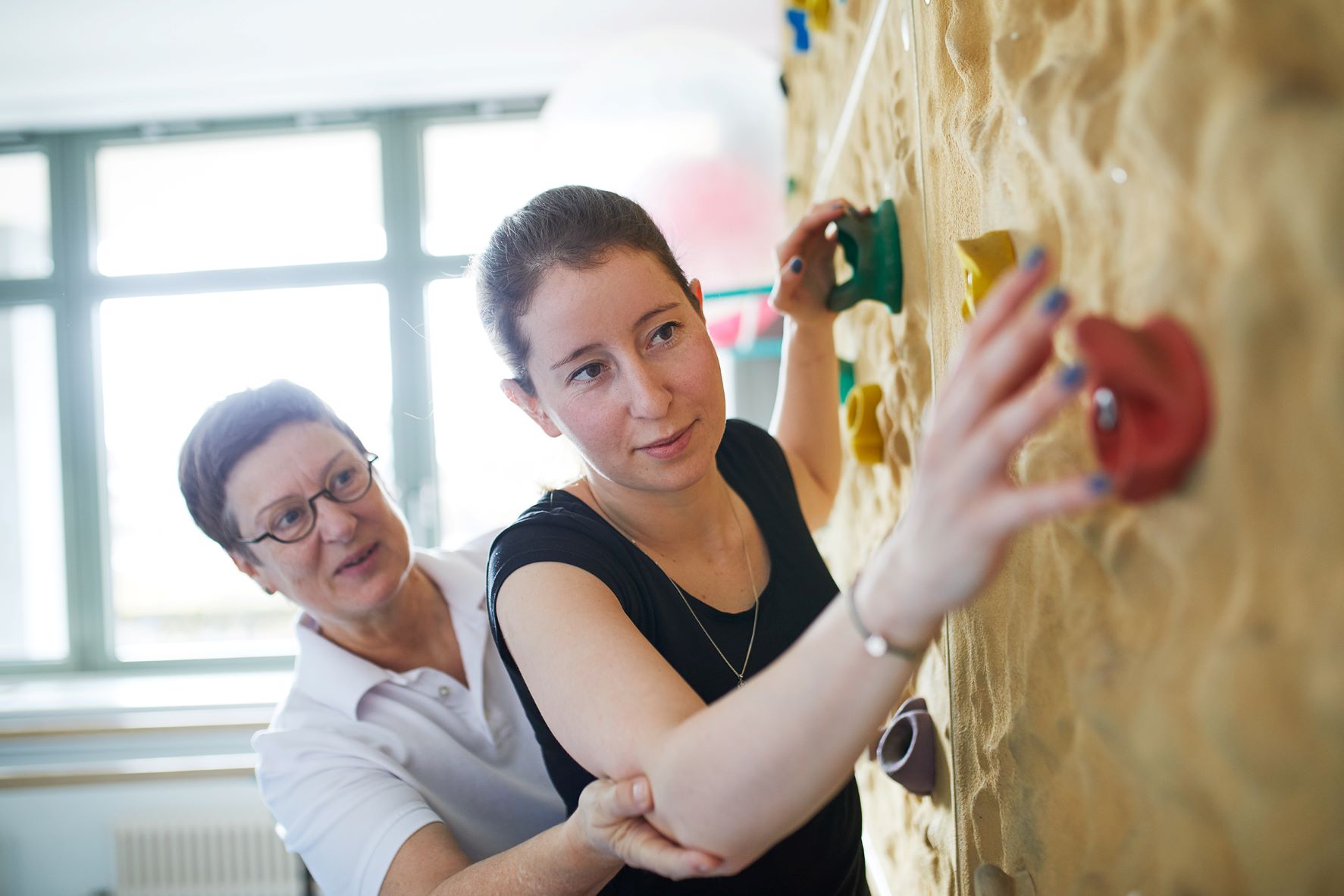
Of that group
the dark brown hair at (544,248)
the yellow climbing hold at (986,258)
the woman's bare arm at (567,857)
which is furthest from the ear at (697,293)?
the woman's bare arm at (567,857)

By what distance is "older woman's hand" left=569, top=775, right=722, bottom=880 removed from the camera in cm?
69

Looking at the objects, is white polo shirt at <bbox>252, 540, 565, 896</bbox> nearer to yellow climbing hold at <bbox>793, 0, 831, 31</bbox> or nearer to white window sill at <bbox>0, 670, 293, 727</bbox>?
yellow climbing hold at <bbox>793, 0, 831, 31</bbox>

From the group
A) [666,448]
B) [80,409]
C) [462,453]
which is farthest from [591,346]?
[80,409]

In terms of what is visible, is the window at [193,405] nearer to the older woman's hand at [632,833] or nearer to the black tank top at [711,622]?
the black tank top at [711,622]

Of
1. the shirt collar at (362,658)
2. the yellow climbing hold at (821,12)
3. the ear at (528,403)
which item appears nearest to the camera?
the ear at (528,403)

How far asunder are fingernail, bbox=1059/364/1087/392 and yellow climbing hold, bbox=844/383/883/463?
0.87 metres

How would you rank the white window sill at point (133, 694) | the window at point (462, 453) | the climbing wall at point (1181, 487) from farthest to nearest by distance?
the window at point (462, 453) → the white window sill at point (133, 694) → the climbing wall at point (1181, 487)

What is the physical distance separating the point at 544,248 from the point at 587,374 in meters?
0.15

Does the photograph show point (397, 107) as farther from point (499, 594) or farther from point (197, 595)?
point (499, 594)

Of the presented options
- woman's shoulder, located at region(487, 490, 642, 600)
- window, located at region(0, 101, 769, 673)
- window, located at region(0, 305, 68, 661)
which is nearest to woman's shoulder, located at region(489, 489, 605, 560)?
woman's shoulder, located at region(487, 490, 642, 600)

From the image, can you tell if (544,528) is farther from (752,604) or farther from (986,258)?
(986,258)

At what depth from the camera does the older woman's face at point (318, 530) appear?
1443mm

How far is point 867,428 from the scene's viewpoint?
1.32m

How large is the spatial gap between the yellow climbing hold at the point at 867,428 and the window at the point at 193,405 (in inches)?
123
